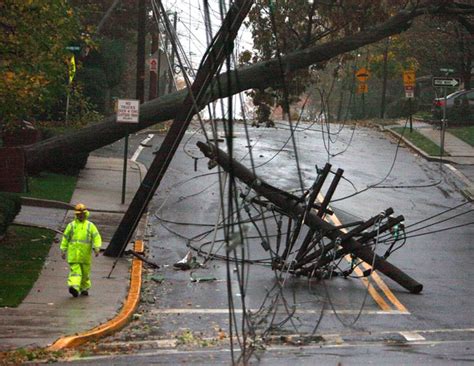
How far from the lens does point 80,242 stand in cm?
1728

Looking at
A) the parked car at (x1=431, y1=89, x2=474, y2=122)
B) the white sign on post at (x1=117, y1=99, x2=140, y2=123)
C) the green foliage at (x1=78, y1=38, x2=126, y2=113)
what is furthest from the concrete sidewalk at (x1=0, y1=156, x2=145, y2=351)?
the parked car at (x1=431, y1=89, x2=474, y2=122)

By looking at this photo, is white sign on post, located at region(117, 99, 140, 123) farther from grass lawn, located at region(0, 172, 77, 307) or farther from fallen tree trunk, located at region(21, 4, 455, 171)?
grass lawn, located at region(0, 172, 77, 307)

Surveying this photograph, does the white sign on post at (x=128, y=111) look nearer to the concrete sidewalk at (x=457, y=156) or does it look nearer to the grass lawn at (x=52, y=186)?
the grass lawn at (x=52, y=186)

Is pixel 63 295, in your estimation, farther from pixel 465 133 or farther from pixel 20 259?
pixel 465 133

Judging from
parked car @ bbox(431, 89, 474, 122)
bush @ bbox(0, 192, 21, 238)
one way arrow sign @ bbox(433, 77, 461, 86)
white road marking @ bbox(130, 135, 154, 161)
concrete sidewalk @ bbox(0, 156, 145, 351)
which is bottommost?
concrete sidewalk @ bbox(0, 156, 145, 351)

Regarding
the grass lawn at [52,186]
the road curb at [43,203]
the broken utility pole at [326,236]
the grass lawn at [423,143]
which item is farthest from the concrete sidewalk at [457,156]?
the broken utility pole at [326,236]

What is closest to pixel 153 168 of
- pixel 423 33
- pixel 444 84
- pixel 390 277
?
pixel 390 277

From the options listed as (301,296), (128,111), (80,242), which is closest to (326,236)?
(301,296)

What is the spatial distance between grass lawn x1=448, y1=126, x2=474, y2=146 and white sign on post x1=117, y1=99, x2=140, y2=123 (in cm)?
1884

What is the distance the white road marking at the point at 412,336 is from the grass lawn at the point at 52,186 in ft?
44.6

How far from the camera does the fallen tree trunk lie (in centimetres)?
2611

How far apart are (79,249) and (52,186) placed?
1225cm

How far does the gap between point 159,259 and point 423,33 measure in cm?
3190

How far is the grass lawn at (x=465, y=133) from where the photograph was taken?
42.5 metres
